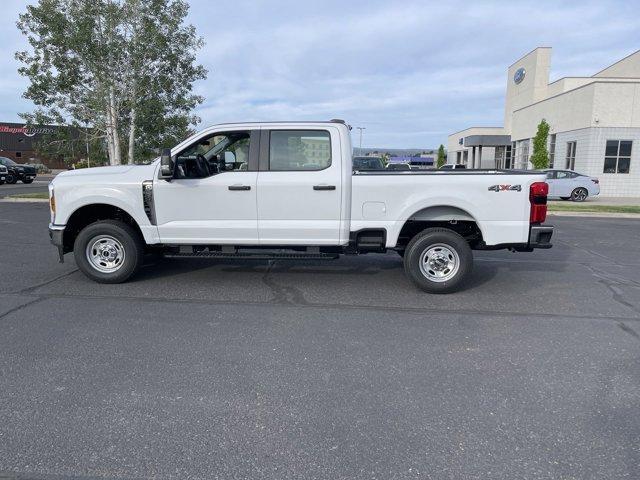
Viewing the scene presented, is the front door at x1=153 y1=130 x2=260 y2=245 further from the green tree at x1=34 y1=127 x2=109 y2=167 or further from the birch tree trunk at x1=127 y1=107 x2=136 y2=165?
the green tree at x1=34 y1=127 x2=109 y2=167

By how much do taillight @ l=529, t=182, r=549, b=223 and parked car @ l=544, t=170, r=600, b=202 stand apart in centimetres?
1687

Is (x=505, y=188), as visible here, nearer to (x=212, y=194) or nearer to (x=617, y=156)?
(x=212, y=194)

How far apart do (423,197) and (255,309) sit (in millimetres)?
2434

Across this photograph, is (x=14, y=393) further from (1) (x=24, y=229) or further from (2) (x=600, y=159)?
(2) (x=600, y=159)

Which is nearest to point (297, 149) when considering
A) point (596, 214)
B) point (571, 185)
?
point (596, 214)

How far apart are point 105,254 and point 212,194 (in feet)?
5.65

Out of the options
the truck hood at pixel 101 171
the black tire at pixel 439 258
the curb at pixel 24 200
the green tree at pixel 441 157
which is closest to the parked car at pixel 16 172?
the curb at pixel 24 200

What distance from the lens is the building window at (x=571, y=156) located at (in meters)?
26.4

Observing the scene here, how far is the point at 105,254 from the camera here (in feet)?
21.4

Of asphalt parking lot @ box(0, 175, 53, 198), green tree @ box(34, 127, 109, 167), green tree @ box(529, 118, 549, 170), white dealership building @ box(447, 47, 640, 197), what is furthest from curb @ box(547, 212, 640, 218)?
asphalt parking lot @ box(0, 175, 53, 198)

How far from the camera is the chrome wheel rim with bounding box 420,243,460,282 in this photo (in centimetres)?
623

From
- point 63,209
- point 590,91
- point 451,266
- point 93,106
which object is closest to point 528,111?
point 590,91

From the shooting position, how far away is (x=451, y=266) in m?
6.26

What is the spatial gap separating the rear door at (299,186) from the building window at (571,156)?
24.4 m
